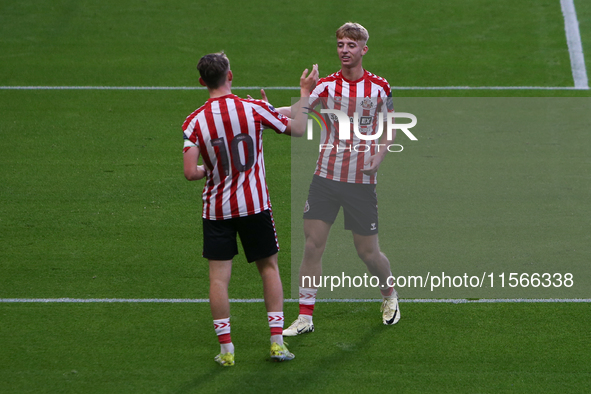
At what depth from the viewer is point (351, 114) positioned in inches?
223

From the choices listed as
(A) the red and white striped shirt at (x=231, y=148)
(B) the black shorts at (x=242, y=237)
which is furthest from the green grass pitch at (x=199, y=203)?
(A) the red and white striped shirt at (x=231, y=148)

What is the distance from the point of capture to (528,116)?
1089 cm

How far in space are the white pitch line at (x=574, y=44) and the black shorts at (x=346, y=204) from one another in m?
7.27

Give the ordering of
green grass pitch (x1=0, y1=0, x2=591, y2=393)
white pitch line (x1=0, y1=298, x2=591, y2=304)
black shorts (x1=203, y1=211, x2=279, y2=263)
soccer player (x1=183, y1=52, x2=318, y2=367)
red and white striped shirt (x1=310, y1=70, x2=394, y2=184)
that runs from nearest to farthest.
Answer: soccer player (x1=183, y1=52, x2=318, y2=367), black shorts (x1=203, y1=211, x2=279, y2=263), green grass pitch (x1=0, y1=0, x2=591, y2=393), red and white striped shirt (x1=310, y1=70, x2=394, y2=184), white pitch line (x1=0, y1=298, x2=591, y2=304)

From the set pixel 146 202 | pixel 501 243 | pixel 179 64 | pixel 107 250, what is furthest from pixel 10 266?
pixel 179 64

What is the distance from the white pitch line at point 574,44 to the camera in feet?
39.3

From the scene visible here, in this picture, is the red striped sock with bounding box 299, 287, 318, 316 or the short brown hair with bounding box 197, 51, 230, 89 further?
the red striped sock with bounding box 299, 287, 318, 316

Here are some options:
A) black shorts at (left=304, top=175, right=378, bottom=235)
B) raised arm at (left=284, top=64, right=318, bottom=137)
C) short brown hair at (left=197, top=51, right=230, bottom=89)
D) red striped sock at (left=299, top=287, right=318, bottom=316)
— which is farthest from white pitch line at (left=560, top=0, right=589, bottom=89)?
short brown hair at (left=197, top=51, right=230, bottom=89)

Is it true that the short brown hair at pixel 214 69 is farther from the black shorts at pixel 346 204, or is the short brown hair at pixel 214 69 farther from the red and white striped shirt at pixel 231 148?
the black shorts at pixel 346 204

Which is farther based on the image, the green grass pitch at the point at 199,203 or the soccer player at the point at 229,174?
the green grass pitch at the point at 199,203

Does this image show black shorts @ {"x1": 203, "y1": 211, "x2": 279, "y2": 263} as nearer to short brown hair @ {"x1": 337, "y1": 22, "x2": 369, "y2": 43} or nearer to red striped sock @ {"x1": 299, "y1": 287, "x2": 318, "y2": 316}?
red striped sock @ {"x1": 299, "y1": 287, "x2": 318, "y2": 316}

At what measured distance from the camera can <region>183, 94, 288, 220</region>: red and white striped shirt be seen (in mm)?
4941

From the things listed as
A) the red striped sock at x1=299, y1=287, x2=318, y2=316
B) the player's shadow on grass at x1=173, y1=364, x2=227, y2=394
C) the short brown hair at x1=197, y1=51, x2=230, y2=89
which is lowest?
the player's shadow on grass at x1=173, y1=364, x2=227, y2=394

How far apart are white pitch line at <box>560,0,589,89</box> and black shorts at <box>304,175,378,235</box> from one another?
23.9ft
